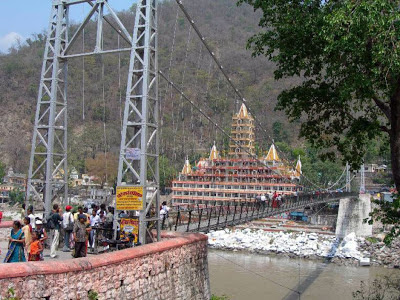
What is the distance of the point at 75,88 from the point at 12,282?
53.2 m

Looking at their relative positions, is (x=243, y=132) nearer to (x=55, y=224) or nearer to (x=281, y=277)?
(x=281, y=277)

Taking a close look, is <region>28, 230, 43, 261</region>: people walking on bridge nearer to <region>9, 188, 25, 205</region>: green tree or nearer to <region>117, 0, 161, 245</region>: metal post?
<region>117, 0, 161, 245</region>: metal post

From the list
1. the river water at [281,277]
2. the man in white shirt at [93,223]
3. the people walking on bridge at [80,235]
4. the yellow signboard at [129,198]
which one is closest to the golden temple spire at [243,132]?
the river water at [281,277]

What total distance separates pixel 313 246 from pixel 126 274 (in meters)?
21.1

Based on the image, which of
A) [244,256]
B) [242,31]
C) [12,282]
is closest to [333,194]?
[244,256]

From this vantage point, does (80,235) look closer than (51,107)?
Yes

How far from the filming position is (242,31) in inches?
4158

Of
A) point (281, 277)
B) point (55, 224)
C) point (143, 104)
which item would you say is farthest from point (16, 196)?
point (143, 104)

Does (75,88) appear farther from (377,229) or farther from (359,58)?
(359,58)

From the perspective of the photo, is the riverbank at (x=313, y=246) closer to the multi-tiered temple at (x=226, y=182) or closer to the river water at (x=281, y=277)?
the river water at (x=281, y=277)

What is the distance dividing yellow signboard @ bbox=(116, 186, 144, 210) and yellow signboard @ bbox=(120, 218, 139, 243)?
0.18 m

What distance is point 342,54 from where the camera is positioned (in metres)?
7.05

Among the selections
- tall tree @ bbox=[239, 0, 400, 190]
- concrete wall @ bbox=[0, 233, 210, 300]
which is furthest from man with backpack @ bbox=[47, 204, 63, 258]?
tall tree @ bbox=[239, 0, 400, 190]

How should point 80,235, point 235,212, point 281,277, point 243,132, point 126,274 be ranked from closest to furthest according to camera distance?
point 126,274 < point 80,235 < point 235,212 < point 281,277 < point 243,132
